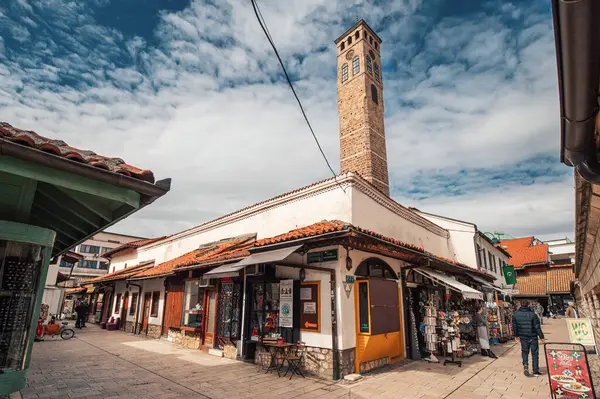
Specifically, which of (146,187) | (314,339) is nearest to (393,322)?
(314,339)

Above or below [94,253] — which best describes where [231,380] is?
below

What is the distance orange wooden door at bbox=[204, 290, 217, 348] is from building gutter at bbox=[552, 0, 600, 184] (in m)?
10.5

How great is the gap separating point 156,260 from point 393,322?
14.8 m

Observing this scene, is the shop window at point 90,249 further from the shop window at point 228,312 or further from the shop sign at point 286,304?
the shop sign at point 286,304

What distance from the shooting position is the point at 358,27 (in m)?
27.2

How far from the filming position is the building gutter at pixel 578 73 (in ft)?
5.60

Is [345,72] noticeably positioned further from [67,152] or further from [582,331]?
[67,152]

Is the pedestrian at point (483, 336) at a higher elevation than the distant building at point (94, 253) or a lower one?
lower

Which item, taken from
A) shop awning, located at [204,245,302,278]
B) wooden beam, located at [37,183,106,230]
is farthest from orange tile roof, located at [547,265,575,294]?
wooden beam, located at [37,183,106,230]

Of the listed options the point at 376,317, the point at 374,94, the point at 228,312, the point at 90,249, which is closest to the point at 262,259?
the point at 376,317

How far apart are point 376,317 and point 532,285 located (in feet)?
102

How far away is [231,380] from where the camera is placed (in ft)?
23.5

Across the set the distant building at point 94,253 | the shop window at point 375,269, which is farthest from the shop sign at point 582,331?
the distant building at point 94,253

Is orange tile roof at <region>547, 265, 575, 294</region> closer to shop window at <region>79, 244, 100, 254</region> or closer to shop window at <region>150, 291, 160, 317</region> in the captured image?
shop window at <region>150, 291, 160, 317</region>
